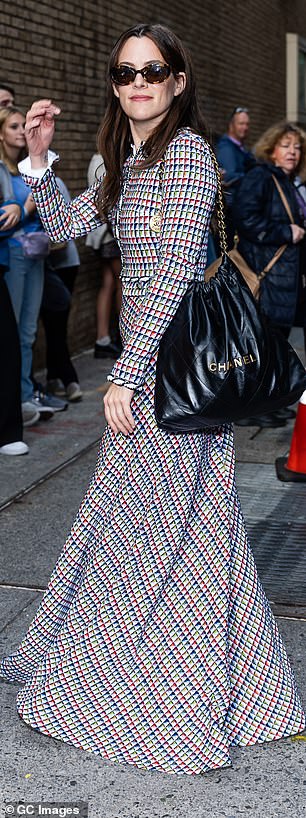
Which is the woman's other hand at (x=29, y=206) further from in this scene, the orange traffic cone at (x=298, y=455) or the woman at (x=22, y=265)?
the orange traffic cone at (x=298, y=455)

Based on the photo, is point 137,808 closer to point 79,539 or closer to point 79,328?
point 79,539

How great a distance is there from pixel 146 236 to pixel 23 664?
1.38 metres

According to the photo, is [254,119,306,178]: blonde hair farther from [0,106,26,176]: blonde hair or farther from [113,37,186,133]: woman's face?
[113,37,186,133]: woman's face

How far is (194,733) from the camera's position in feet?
10.2

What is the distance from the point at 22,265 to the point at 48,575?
321 centimetres

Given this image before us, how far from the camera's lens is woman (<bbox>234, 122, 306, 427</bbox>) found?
718 centimetres

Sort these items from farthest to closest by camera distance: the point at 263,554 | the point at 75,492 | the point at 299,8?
the point at 299,8 → the point at 75,492 → the point at 263,554

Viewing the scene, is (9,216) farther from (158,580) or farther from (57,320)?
(158,580)

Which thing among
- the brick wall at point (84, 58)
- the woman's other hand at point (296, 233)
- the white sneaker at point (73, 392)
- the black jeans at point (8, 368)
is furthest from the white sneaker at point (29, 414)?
the woman's other hand at point (296, 233)

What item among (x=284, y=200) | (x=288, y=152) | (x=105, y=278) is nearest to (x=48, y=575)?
(x=284, y=200)

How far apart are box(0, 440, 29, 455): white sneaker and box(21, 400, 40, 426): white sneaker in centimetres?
74

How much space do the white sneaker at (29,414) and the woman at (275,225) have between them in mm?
1414

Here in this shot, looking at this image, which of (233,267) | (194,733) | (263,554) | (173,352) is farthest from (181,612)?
(263,554)
